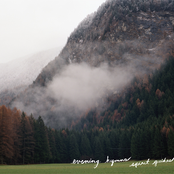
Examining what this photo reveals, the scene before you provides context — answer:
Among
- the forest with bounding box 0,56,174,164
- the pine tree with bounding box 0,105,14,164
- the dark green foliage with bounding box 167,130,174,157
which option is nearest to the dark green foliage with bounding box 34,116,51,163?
the forest with bounding box 0,56,174,164

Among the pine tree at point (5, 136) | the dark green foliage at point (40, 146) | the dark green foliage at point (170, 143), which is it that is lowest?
the dark green foliage at point (170, 143)

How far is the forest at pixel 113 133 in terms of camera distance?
64.2 meters

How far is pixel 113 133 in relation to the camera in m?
106

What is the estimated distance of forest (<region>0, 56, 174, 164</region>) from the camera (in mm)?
64250

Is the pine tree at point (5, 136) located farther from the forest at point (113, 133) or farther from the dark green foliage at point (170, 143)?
the dark green foliage at point (170, 143)

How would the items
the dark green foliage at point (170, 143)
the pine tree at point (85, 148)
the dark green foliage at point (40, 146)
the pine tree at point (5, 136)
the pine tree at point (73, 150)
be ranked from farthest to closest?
1. the pine tree at point (85, 148)
2. the pine tree at point (73, 150)
3. the dark green foliage at point (170, 143)
4. the dark green foliage at point (40, 146)
5. the pine tree at point (5, 136)

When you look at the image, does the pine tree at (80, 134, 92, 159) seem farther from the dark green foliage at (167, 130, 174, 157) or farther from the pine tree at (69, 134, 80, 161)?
the dark green foliage at (167, 130, 174, 157)

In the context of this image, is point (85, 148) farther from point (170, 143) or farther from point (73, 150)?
point (170, 143)

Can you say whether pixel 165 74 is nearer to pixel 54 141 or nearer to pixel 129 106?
pixel 129 106

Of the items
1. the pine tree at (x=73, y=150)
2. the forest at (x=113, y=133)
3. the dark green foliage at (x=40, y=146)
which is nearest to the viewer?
the forest at (x=113, y=133)

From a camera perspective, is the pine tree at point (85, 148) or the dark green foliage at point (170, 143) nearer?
the dark green foliage at point (170, 143)

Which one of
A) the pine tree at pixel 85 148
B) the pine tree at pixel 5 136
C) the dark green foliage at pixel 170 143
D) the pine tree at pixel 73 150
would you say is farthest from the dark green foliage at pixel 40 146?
the dark green foliage at pixel 170 143

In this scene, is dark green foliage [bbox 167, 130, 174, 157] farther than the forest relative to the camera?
Yes

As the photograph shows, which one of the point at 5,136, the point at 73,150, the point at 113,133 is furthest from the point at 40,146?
the point at 113,133
